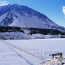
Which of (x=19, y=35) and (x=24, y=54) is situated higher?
(x=24, y=54)

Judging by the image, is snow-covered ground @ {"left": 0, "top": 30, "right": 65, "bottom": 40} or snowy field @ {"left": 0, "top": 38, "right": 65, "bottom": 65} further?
snow-covered ground @ {"left": 0, "top": 30, "right": 65, "bottom": 40}

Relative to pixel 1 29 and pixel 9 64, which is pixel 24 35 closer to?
pixel 1 29

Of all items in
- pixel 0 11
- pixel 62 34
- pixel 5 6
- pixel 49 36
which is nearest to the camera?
pixel 49 36

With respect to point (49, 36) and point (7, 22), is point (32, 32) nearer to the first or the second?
point (49, 36)

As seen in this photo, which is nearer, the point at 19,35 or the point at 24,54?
the point at 24,54

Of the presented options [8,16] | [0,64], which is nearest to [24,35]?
[0,64]

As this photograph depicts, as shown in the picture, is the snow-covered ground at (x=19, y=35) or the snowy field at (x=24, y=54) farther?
the snow-covered ground at (x=19, y=35)

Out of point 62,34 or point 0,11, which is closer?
point 62,34

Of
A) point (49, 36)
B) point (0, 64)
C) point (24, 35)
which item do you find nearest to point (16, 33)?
point (24, 35)

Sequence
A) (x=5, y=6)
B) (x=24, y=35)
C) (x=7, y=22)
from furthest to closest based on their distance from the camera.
Answer: (x=5, y=6), (x=7, y=22), (x=24, y=35)

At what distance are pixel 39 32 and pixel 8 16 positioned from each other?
3933 inches

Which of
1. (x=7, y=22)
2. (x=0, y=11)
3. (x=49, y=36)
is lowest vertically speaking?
(x=49, y=36)

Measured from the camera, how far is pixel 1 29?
38.1 m

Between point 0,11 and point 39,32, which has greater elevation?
point 0,11
